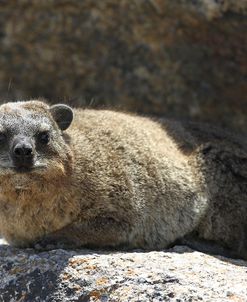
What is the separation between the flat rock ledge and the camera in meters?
6.34

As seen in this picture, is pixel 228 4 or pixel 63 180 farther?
pixel 228 4

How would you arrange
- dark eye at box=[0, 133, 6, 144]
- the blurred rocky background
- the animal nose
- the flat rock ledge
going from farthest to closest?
the blurred rocky background
dark eye at box=[0, 133, 6, 144]
the animal nose
the flat rock ledge

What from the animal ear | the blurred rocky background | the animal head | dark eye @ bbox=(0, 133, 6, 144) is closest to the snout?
the animal head

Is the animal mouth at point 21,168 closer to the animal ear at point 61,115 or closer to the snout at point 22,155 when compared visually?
the snout at point 22,155

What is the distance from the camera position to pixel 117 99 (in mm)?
10289

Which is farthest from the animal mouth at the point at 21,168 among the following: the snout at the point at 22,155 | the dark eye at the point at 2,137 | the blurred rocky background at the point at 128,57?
the blurred rocky background at the point at 128,57

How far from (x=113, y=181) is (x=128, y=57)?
274cm

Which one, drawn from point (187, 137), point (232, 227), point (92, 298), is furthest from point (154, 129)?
point (92, 298)

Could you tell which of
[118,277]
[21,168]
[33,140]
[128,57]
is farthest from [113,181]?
[128,57]

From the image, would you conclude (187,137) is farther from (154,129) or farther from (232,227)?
(232,227)

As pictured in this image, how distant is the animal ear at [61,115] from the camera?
7652 mm

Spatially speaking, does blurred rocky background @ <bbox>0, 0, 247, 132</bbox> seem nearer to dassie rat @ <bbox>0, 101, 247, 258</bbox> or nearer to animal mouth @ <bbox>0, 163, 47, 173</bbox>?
dassie rat @ <bbox>0, 101, 247, 258</bbox>

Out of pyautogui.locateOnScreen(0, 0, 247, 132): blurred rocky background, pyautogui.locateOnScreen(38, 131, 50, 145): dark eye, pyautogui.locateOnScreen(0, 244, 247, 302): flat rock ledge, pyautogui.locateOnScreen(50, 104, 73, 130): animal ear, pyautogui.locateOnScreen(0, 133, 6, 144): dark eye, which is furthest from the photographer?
pyautogui.locateOnScreen(0, 0, 247, 132): blurred rocky background

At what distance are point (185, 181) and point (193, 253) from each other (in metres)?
1.00
